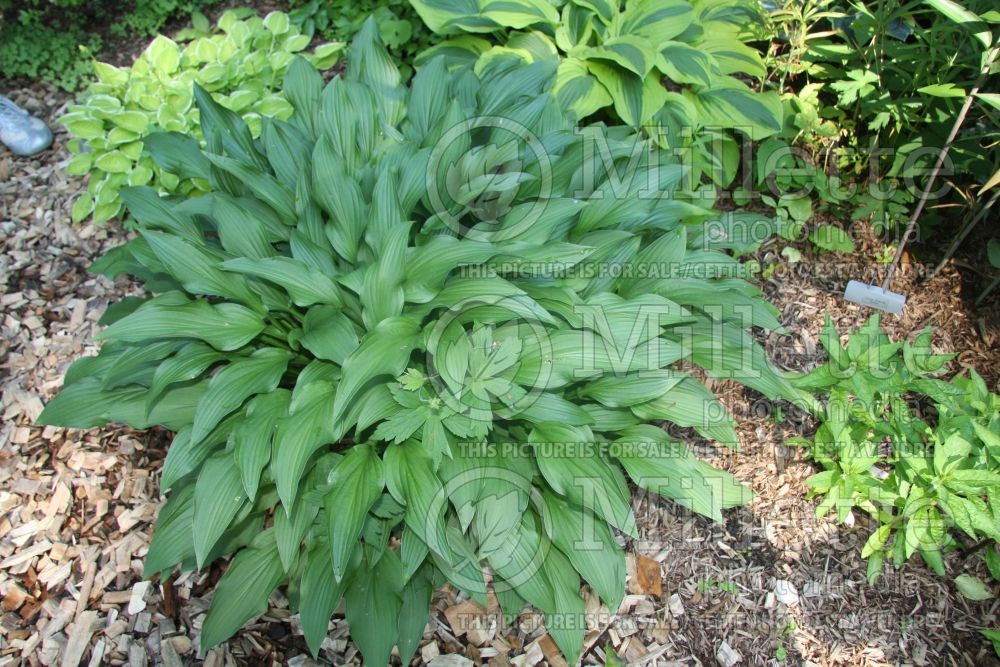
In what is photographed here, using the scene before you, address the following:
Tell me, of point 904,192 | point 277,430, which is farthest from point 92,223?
point 904,192

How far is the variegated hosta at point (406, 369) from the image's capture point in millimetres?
2174

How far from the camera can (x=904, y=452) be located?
2.53 m

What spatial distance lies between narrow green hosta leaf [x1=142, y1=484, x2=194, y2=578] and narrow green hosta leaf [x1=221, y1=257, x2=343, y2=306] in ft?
2.44

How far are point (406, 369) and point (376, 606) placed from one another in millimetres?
738

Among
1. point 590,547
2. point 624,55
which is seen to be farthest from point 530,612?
point 624,55

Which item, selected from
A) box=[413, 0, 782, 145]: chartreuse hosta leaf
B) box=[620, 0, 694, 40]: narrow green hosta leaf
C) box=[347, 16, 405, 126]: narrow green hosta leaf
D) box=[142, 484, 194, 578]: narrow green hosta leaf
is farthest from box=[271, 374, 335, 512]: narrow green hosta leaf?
box=[620, 0, 694, 40]: narrow green hosta leaf

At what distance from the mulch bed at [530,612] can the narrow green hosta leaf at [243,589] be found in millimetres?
186

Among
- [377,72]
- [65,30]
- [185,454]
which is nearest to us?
[185,454]

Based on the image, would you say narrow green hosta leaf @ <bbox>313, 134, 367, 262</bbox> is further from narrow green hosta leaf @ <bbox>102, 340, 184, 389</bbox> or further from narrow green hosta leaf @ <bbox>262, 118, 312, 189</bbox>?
narrow green hosta leaf @ <bbox>102, 340, 184, 389</bbox>

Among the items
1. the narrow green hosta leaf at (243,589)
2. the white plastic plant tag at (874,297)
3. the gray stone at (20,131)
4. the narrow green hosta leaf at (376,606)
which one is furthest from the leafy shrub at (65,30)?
the white plastic plant tag at (874,297)

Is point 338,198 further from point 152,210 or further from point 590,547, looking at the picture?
point 590,547

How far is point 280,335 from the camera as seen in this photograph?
2.51 m

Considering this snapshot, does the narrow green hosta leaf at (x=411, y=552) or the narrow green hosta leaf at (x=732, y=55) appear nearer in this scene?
the narrow green hosta leaf at (x=411, y=552)

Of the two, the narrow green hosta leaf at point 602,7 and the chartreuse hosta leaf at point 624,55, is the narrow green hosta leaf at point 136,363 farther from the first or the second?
the narrow green hosta leaf at point 602,7
